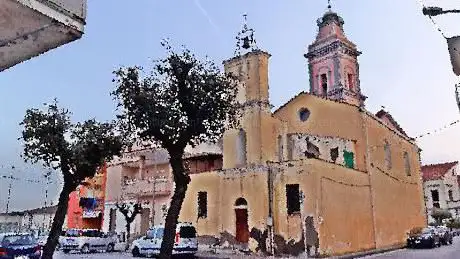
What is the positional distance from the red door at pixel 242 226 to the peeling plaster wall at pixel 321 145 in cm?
571

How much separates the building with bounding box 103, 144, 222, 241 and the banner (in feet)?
84.8

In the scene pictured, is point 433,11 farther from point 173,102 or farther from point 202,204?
point 202,204

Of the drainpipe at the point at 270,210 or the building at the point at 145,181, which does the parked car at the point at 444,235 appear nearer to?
the drainpipe at the point at 270,210

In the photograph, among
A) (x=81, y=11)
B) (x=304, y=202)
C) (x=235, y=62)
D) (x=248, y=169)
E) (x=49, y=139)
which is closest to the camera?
(x=81, y=11)

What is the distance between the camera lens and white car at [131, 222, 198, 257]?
25.2 meters

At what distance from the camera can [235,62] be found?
30.9m

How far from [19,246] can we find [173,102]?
9049mm

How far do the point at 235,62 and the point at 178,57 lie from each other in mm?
12108

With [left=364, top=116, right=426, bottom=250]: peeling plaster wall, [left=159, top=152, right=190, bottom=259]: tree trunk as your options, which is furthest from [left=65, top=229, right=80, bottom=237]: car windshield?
[left=364, top=116, right=426, bottom=250]: peeling plaster wall

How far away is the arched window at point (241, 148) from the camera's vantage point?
29734 mm

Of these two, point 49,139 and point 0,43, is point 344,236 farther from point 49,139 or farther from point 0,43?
point 0,43

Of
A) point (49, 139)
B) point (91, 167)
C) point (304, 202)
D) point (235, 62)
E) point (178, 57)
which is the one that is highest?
point (235, 62)

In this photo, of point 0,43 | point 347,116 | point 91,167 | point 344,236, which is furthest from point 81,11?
point 347,116

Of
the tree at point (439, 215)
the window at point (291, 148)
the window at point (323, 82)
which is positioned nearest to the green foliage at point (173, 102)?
the window at point (291, 148)
